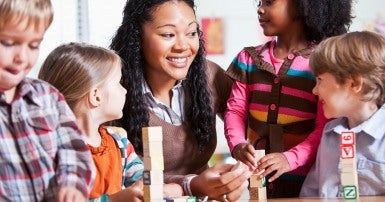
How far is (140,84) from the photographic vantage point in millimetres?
1959

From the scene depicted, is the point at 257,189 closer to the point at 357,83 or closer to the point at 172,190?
the point at 172,190

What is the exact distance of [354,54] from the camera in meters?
1.77

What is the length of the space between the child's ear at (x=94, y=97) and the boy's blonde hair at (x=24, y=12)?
0.43 m

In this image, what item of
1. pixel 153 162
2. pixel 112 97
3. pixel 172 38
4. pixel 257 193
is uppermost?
pixel 172 38

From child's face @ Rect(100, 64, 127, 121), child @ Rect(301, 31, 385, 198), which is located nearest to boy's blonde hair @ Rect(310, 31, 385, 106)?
child @ Rect(301, 31, 385, 198)

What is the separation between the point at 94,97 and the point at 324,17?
613 millimetres

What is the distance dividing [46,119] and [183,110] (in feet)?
2.54

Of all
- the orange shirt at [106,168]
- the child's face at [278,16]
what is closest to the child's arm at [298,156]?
the child's face at [278,16]

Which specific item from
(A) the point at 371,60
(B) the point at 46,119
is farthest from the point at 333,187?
(B) the point at 46,119

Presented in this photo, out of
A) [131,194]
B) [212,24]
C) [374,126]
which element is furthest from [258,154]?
[212,24]

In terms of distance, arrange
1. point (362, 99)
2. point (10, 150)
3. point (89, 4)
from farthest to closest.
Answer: point (89, 4) < point (362, 99) < point (10, 150)

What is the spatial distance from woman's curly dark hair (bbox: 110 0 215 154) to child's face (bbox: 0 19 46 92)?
2.35ft

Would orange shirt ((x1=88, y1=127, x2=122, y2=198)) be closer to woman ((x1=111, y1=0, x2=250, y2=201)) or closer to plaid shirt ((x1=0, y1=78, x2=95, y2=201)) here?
woman ((x1=111, y1=0, x2=250, y2=201))

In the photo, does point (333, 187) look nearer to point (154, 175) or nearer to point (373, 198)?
point (373, 198)
